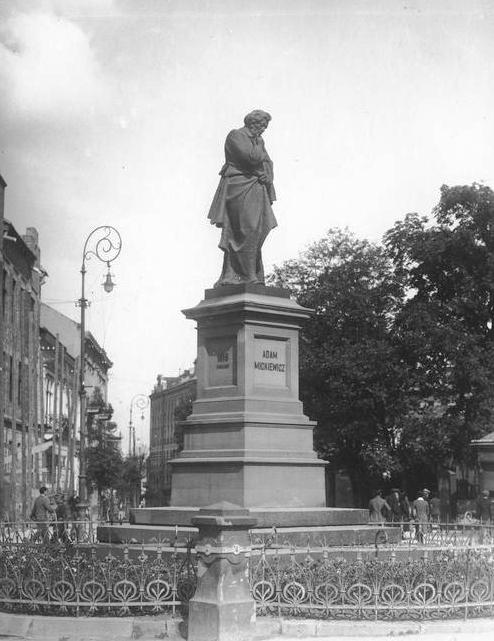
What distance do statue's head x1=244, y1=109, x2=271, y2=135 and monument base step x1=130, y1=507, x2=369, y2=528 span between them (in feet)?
21.7

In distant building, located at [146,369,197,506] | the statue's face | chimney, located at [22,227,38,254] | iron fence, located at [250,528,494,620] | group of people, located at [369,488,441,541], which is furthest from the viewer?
distant building, located at [146,369,197,506]

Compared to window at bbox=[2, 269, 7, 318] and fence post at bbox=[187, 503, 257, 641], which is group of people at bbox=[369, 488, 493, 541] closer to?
fence post at bbox=[187, 503, 257, 641]

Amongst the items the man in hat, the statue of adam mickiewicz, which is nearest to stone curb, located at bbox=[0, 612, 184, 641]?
the statue of adam mickiewicz

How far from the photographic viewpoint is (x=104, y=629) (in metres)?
10.7

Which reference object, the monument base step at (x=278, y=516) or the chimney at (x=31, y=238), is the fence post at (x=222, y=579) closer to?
the monument base step at (x=278, y=516)

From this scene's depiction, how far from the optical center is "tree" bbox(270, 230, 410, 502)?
128ft

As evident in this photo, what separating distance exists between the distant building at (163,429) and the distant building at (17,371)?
4906 centimetres

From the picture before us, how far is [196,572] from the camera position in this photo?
11.4 m

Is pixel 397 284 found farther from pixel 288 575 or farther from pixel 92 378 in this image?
pixel 92 378

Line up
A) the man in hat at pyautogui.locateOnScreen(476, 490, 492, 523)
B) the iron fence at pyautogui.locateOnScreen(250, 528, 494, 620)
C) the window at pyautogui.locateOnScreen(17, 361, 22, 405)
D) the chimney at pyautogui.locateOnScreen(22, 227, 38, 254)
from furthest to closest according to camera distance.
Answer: the chimney at pyautogui.locateOnScreen(22, 227, 38, 254)
the window at pyautogui.locateOnScreen(17, 361, 22, 405)
the man in hat at pyautogui.locateOnScreen(476, 490, 492, 523)
the iron fence at pyautogui.locateOnScreen(250, 528, 494, 620)

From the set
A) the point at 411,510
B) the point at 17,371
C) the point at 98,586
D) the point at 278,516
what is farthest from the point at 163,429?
the point at 98,586

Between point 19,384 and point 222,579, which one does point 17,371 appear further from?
point 222,579

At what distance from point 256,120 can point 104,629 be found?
9471 millimetres

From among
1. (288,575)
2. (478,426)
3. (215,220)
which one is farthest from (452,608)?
(478,426)
